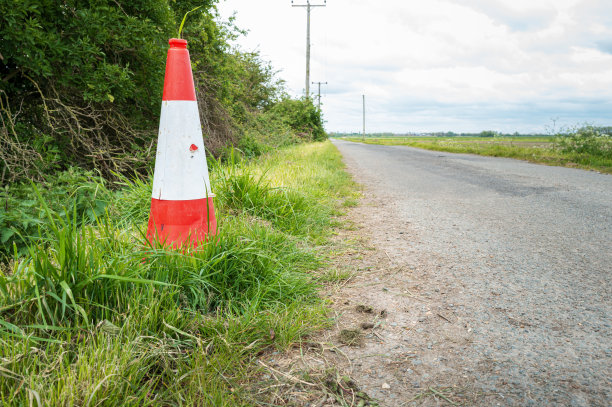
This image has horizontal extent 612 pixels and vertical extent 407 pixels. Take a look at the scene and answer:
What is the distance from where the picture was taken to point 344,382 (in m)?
1.46

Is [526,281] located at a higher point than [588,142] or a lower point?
lower

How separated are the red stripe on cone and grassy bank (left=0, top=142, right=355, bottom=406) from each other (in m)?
0.96

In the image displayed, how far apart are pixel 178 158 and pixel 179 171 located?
0.28ft

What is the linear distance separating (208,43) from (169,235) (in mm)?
6707

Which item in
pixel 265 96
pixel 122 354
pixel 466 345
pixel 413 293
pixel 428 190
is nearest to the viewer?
pixel 122 354

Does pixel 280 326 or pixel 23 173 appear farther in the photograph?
pixel 23 173

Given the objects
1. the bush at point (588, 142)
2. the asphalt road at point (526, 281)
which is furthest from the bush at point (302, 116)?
the asphalt road at point (526, 281)

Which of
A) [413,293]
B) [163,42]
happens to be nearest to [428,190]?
[413,293]

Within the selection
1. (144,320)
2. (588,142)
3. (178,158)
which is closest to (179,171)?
(178,158)

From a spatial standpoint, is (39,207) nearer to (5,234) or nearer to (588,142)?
(5,234)

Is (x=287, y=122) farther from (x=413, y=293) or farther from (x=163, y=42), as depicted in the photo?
(x=413, y=293)

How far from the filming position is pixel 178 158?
2357 millimetres

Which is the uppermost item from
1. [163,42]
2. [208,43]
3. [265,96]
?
[265,96]

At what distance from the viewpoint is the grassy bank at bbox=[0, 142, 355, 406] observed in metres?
1.25
